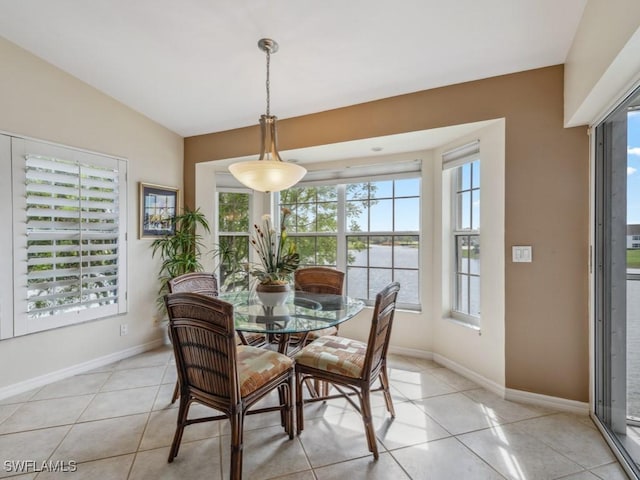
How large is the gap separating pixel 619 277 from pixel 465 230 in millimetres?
1236

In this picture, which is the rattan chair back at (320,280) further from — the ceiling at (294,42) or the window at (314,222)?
the ceiling at (294,42)

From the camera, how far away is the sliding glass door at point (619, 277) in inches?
70.3

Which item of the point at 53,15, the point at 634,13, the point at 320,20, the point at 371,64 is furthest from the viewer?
the point at 371,64

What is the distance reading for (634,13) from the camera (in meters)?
1.31

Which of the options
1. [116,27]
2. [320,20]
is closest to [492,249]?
[320,20]

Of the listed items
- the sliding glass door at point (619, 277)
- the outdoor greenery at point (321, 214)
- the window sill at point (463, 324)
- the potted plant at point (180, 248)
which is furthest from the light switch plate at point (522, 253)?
the potted plant at point (180, 248)

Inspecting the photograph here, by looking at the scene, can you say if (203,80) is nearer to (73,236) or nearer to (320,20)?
(320,20)

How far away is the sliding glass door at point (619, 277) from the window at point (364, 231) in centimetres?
155

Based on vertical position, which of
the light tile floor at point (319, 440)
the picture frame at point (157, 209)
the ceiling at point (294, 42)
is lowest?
the light tile floor at point (319, 440)

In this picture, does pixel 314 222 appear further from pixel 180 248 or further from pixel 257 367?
pixel 257 367

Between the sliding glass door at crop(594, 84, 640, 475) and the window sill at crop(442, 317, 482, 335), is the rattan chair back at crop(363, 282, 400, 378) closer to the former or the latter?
the window sill at crop(442, 317, 482, 335)

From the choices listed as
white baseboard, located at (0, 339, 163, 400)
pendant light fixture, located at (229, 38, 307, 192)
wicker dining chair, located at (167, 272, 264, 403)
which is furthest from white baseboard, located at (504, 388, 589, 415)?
white baseboard, located at (0, 339, 163, 400)

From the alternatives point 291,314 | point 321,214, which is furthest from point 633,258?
point 321,214

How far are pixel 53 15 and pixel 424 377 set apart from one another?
4.07 metres
